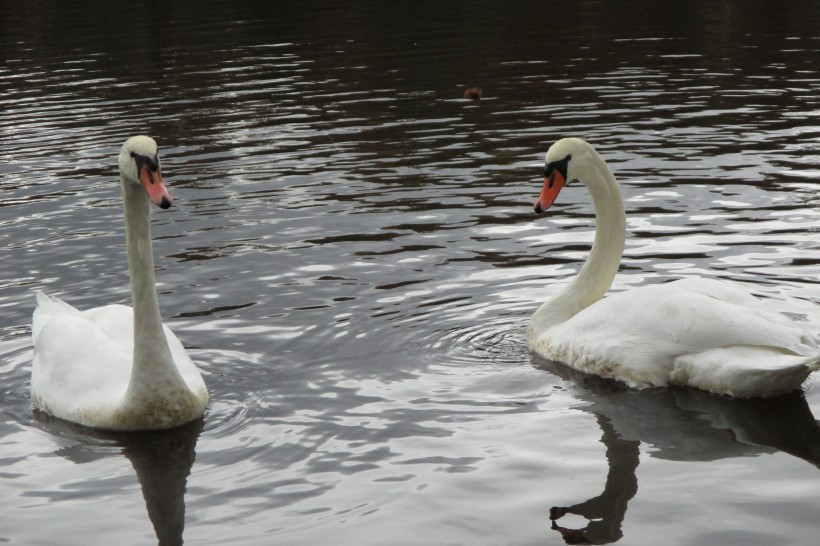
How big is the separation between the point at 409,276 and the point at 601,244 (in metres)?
2.00

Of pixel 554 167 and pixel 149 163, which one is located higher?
pixel 149 163

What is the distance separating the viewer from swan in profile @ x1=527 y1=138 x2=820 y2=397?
739 cm

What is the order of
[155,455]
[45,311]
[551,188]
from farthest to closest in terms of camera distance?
[551,188], [45,311], [155,455]

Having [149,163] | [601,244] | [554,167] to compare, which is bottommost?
[601,244]

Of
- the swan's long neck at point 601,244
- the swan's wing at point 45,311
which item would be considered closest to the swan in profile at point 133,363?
the swan's wing at point 45,311

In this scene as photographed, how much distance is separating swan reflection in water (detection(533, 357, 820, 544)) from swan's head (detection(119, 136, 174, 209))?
8.66ft

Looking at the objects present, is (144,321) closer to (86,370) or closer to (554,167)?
(86,370)

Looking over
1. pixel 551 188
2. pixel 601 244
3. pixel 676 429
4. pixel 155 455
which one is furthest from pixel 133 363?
pixel 601 244

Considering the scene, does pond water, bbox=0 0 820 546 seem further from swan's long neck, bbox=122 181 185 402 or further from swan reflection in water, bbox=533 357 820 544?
swan's long neck, bbox=122 181 185 402

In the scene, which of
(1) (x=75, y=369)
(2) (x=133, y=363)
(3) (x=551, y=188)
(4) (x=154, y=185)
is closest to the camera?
(4) (x=154, y=185)

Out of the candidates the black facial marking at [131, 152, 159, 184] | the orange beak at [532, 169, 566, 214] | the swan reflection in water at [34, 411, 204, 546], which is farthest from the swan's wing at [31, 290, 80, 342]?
the orange beak at [532, 169, 566, 214]

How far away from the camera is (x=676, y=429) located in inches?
284

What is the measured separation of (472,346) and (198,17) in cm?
2597

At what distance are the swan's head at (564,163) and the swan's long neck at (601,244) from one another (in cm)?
6
